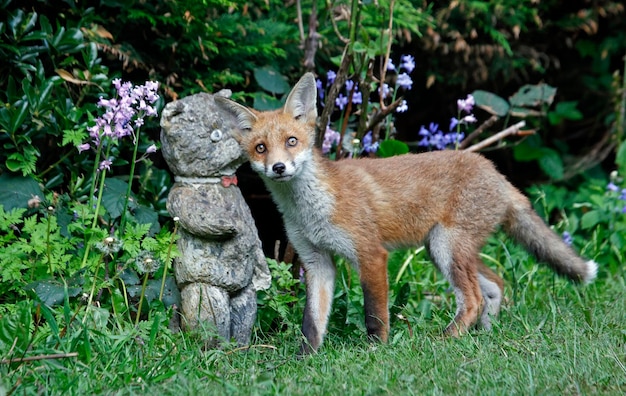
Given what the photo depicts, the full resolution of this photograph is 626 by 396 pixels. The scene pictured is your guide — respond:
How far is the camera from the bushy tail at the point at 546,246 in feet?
18.5

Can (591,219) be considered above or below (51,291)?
below

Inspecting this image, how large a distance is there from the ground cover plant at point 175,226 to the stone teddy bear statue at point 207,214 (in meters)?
0.16

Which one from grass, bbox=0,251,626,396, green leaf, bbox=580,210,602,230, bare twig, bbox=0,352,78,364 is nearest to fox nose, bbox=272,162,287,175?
grass, bbox=0,251,626,396

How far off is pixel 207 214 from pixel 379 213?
4.16 ft

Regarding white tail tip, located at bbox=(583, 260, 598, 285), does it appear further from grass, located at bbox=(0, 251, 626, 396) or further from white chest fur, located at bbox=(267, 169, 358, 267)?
white chest fur, located at bbox=(267, 169, 358, 267)

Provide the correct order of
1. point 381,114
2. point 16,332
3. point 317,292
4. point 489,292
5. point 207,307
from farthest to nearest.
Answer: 1. point 381,114
2. point 489,292
3. point 317,292
4. point 207,307
5. point 16,332

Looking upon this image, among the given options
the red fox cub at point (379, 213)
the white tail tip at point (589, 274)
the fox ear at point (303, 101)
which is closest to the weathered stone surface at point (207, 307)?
the red fox cub at point (379, 213)

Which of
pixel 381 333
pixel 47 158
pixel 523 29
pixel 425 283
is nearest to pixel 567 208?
pixel 523 29

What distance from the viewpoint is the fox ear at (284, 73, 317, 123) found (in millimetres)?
5141

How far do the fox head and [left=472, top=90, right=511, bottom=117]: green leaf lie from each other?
259 cm

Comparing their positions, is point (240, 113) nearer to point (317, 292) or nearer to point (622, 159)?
point (317, 292)

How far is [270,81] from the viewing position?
645 cm

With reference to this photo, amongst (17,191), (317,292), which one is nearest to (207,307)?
(317,292)

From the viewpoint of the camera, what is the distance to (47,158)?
6082mm
